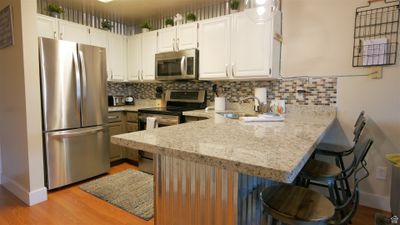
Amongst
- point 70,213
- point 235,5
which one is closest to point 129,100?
A: point 70,213

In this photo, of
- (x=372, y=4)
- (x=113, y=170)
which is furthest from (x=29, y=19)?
(x=372, y=4)

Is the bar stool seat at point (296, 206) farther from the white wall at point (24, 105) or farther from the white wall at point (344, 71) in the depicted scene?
the white wall at point (24, 105)

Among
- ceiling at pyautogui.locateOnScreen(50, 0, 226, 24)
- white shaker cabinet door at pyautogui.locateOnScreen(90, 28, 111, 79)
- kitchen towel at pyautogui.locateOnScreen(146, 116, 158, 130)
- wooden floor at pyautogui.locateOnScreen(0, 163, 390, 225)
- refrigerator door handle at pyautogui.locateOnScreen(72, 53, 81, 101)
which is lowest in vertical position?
wooden floor at pyautogui.locateOnScreen(0, 163, 390, 225)

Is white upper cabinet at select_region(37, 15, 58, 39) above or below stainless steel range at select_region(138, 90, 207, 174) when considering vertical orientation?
above

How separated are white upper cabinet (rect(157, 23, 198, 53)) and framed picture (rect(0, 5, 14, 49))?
1.79 meters

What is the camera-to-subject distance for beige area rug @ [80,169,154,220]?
2311mm

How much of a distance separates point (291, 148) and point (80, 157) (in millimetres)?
2774

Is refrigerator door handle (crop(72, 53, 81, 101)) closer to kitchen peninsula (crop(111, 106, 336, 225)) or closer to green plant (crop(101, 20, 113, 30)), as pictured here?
green plant (crop(101, 20, 113, 30))

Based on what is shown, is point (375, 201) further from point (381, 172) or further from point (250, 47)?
point (250, 47)

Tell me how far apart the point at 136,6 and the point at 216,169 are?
330cm

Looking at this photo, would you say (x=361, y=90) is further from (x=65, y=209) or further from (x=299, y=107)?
(x=65, y=209)

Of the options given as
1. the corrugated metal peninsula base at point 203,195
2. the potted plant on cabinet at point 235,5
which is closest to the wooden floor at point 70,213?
the corrugated metal peninsula base at point 203,195

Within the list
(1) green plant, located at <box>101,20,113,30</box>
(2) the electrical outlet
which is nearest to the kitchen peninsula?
(2) the electrical outlet

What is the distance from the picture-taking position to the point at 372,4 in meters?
2.22
